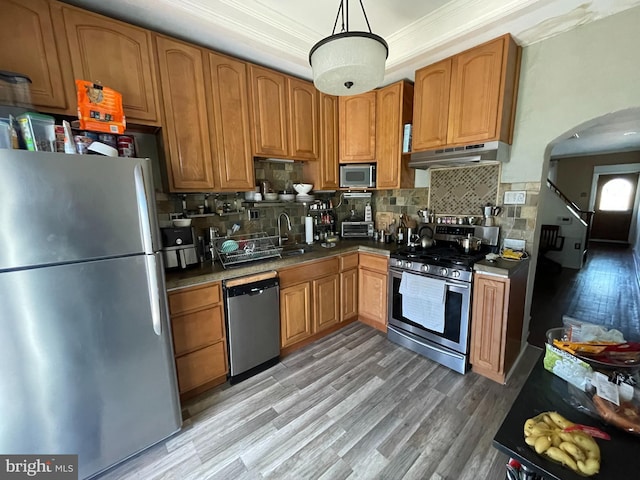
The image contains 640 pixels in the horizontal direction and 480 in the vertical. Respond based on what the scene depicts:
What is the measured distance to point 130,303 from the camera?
1.43 meters

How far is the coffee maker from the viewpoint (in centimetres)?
192

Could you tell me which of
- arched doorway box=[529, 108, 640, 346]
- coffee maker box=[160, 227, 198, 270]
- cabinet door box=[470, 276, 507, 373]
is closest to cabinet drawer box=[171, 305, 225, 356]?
coffee maker box=[160, 227, 198, 270]

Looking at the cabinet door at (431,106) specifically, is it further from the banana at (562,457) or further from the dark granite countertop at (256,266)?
the banana at (562,457)

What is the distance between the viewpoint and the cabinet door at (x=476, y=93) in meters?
2.11

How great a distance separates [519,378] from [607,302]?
2778 millimetres

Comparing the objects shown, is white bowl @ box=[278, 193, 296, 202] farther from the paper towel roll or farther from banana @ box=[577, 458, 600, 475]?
banana @ box=[577, 458, 600, 475]

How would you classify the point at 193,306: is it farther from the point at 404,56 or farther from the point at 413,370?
the point at 404,56

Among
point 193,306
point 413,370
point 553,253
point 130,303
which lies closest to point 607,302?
point 553,253

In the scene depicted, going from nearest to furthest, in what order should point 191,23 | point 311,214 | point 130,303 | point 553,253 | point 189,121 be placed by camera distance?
1. point 130,303
2. point 191,23
3. point 189,121
4. point 311,214
5. point 553,253

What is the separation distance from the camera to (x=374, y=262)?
9.37ft

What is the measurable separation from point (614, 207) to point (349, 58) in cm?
1183

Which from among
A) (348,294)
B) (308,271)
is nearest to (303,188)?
(308,271)

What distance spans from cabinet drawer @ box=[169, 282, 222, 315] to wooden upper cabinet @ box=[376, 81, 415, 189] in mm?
2129

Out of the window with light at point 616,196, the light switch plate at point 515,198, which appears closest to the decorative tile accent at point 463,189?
the light switch plate at point 515,198
